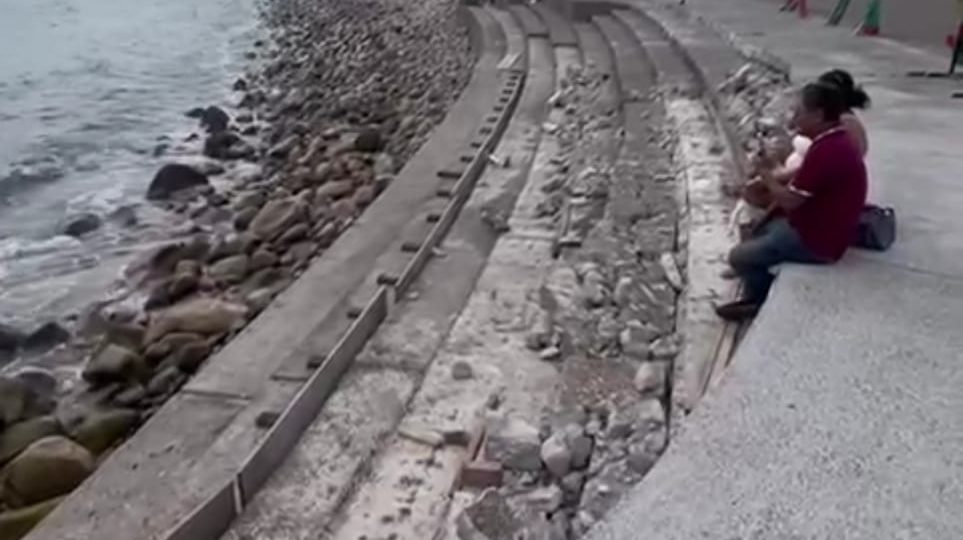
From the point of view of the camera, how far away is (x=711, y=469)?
2.77m

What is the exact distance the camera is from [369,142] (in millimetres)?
10234

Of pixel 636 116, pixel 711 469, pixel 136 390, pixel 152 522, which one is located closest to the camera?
pixel 711 469

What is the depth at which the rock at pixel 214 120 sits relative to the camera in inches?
517

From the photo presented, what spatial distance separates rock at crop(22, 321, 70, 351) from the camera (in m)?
6.96

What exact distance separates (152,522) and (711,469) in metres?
1.89

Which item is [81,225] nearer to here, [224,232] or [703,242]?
[224,232]

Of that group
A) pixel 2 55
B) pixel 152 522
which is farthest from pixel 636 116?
pixel 2 55

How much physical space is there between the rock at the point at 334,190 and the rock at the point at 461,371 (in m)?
4.53

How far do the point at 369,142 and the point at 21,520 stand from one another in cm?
629

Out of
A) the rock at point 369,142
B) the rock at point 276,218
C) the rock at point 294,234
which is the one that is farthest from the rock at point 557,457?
the rock at point 369,142

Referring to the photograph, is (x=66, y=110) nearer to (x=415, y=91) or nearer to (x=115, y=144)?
(x=115, y=144)

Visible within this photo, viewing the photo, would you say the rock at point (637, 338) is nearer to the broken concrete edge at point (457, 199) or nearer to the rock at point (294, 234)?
the broken concrete edge at point (457, 199)

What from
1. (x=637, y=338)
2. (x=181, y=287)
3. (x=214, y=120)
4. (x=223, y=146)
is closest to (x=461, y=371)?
(x=637, y=338)

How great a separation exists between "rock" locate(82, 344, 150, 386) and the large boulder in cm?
150
